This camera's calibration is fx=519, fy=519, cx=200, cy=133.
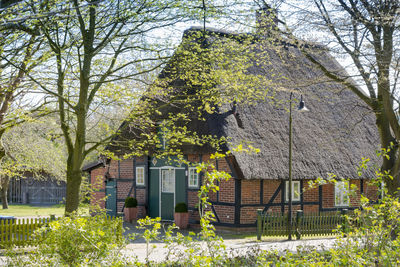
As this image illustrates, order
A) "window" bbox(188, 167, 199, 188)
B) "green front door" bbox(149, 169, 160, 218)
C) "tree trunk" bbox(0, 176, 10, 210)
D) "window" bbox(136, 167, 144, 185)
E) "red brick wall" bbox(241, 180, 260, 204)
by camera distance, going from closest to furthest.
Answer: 1. "red brick wall" bbox(241, 180, 260, 204)
2. "window" bbox(188, 167, 199, 188)
3. "green front door" bbox(149, 169, 160, 218)
4. "window" bbox(136, 167, 144, 185)
5. "tree trunk" bbox(0, 176, 10, 210)

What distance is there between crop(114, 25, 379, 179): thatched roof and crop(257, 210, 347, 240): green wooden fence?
1.47 meters

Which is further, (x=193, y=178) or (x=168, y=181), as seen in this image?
(x=168, y=181)

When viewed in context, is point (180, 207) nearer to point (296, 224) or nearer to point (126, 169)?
point (296, 224)

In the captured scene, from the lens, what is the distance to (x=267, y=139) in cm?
1841

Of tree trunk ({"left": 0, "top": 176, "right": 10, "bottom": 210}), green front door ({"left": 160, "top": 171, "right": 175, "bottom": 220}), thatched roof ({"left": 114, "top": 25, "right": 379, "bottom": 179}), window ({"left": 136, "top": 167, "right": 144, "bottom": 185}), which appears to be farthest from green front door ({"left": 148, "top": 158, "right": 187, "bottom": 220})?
tree trunk ({"left": 0, "top": 176, "right": 10, "bottom": 210})

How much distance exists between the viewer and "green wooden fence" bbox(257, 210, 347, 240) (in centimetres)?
1591

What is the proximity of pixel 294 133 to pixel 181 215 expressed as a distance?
17.5 ft

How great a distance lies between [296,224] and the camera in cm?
1634

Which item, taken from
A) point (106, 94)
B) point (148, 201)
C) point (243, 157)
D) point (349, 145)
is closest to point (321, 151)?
point (349, 145)

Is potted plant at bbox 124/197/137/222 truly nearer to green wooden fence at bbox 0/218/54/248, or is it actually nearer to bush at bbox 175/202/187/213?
bush at bbox 175/202/187/213

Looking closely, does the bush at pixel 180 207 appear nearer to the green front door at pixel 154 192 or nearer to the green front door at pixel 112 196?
the green front door at pixel 154 192

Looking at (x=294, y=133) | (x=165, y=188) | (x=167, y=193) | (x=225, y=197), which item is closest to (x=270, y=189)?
(x=225, y=197)

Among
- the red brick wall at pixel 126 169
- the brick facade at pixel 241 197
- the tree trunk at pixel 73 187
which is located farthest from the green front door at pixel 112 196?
the tree trunk at pixel 73 187

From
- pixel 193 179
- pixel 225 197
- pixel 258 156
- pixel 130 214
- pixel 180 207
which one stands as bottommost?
pixel 130 214
